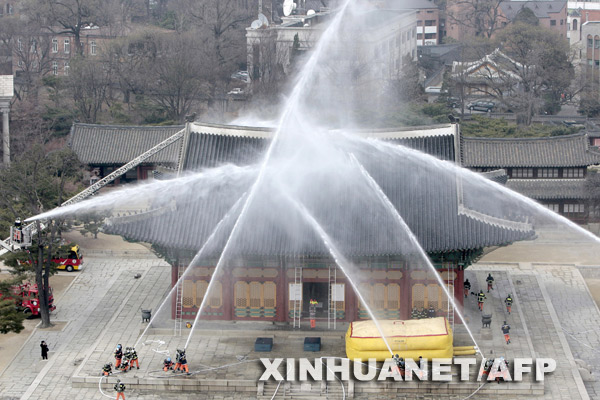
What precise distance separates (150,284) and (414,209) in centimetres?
1717

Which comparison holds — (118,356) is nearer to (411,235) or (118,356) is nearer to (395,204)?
(411,235)

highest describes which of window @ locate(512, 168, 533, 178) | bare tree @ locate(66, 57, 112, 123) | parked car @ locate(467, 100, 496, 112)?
bare tree @ locate(66, 57, 112, 123)

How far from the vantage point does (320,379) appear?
5197 centimetres

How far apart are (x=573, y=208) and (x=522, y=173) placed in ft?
14.4

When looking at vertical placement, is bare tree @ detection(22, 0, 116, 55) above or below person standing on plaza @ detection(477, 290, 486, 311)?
above

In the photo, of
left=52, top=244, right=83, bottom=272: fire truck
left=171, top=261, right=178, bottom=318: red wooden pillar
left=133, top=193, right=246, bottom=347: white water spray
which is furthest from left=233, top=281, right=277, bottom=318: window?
left=52, top=244, right=83, bottom=272: fire truck

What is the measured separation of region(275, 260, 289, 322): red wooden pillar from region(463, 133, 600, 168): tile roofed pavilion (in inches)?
1000

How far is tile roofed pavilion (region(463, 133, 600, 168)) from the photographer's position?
79.8m

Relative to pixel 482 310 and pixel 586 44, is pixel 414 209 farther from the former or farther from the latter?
pixel 586 44

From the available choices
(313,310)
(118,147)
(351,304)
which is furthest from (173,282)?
(118,147)

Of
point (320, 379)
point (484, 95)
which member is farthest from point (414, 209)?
point (484, 95)

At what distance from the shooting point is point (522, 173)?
264ft

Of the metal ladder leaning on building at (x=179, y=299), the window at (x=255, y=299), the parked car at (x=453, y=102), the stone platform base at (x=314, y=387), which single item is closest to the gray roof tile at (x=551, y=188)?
the window at (x=255, y=299)

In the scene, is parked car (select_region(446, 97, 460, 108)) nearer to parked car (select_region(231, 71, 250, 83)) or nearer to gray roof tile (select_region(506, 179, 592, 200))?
parked car (select_region(231, 71, 250, 83))
